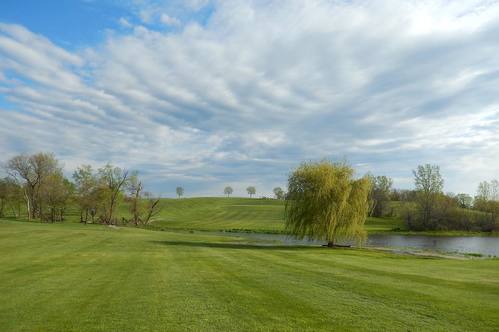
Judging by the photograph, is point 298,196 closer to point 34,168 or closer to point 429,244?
point 429,244

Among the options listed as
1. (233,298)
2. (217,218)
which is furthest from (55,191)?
(233,298)

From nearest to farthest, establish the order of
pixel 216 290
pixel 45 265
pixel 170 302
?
pixel 170 302 < pixel 216 290 < pixel 45 265

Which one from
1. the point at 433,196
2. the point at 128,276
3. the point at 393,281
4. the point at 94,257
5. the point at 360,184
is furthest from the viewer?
the point at 433,196

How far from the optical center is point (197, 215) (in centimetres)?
12975

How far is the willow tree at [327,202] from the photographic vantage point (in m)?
41.8

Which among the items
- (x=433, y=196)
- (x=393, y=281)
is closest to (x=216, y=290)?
(x=393, y=281)

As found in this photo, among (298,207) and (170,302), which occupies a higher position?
(298,207)

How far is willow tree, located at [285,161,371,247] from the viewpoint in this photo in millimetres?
41844

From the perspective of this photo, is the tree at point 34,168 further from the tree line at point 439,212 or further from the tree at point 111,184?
the tree line at point 439,212

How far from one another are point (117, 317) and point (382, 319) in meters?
7.17

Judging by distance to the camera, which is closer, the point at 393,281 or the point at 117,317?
the point at 117,317

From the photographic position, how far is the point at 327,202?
4203 centimetres

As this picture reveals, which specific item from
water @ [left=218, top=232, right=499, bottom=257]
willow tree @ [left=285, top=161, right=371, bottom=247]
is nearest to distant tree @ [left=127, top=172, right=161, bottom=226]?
water @ [left=218, top=232, right=499, bottom=257]

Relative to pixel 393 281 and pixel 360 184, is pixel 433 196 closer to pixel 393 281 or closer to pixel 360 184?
pixel 360 184
